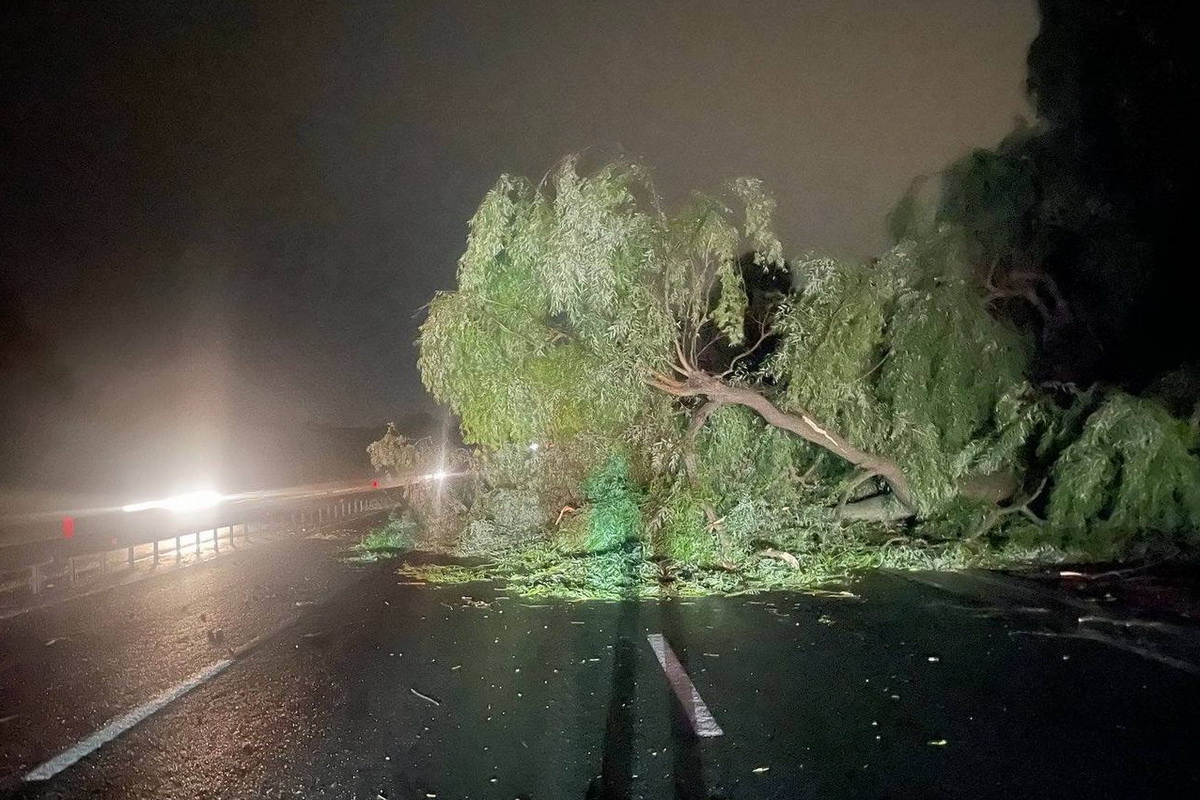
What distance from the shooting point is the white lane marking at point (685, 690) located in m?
5.43

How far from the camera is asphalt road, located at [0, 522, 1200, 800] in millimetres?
4676

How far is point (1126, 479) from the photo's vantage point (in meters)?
10.8

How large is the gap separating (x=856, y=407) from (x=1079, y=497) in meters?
3.03

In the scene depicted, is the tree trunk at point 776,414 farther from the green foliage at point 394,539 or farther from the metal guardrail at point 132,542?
the metal guardrail at point 132,542

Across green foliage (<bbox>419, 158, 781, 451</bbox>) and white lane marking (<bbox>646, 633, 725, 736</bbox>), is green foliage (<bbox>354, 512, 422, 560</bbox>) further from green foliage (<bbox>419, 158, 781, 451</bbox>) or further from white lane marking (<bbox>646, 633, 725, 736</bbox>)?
white lane marking (<bbox>646, 633, 725, 736</bbox>)

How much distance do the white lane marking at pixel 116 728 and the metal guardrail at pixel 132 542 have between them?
22.5ft

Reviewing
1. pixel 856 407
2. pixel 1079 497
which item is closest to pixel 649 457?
pixel 856 407

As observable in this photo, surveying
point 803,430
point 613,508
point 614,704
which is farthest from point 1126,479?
point 614,704

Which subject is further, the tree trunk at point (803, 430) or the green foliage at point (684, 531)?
the tree trunk at point (803, 430)

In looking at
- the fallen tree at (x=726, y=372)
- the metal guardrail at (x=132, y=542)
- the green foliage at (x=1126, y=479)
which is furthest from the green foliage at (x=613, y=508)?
the metal guardrail at (x=132, y=542)

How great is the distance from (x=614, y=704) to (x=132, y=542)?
12.4m

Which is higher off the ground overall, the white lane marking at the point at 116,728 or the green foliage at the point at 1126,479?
the green foliage at the point at 1126,479

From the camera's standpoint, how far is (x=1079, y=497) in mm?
11055

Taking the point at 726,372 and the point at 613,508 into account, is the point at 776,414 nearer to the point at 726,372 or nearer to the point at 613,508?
the point at 726,372
